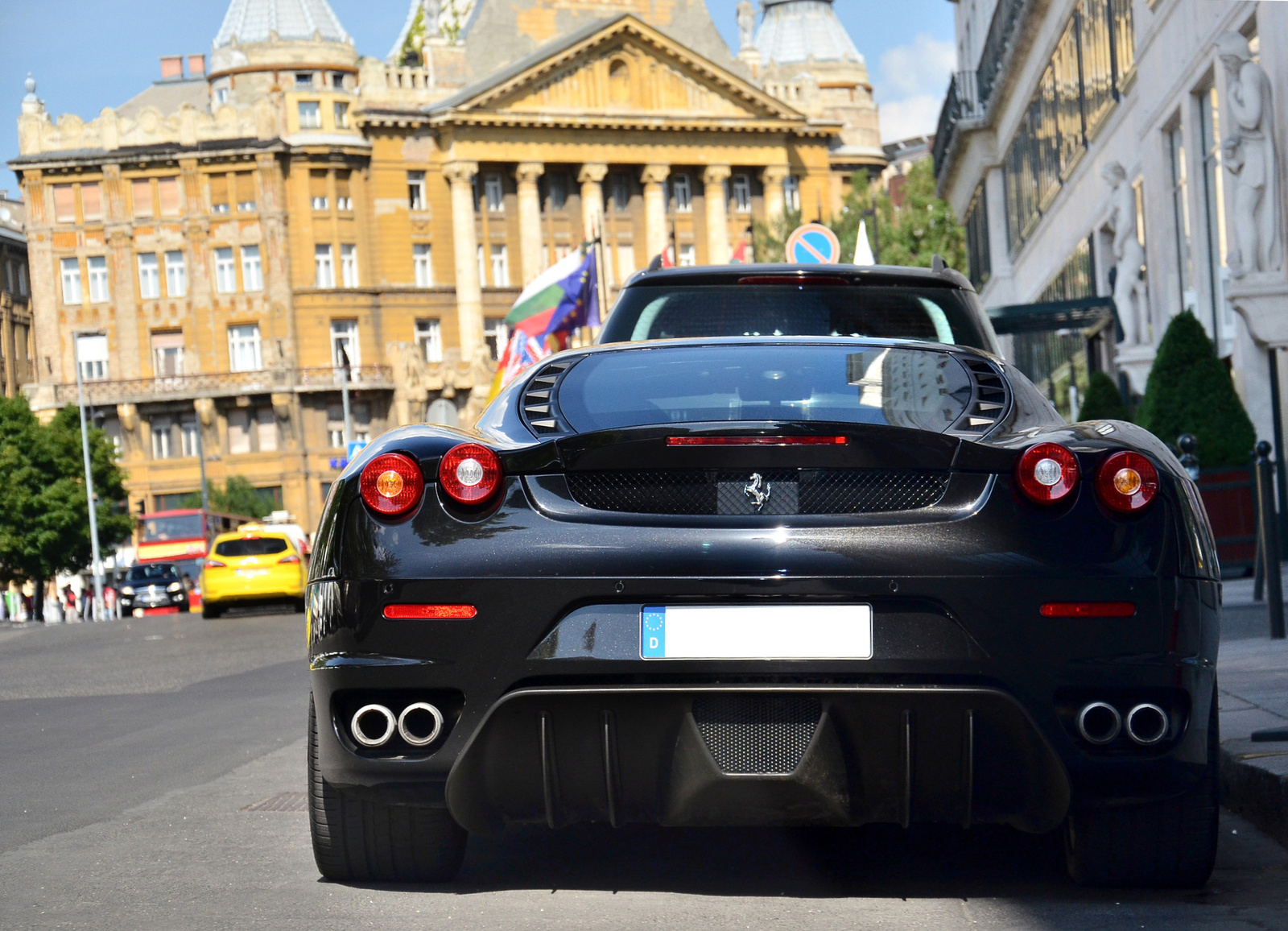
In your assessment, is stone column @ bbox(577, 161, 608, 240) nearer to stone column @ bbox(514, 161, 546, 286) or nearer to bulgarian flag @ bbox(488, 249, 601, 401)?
stone column @ bbox(514, 161, 546, 286)

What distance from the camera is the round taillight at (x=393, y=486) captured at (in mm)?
4328

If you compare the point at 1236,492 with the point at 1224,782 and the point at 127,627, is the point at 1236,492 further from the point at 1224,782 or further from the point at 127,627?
the point at 127,627

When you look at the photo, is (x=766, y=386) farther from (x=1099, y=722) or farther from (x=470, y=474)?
(x=1099, y=722)

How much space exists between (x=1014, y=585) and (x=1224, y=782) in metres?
2.22

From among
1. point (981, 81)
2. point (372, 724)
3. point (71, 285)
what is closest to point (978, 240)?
point (981, 81)

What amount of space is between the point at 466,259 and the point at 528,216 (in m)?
3.91

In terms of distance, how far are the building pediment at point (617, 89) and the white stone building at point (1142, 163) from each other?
152 ft

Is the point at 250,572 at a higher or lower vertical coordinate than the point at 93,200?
lower

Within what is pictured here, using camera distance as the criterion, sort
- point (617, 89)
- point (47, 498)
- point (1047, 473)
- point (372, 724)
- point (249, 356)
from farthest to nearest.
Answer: point (617, 89), point (249, 356), point (47, 498), point (372, 724), point (1047, 473)

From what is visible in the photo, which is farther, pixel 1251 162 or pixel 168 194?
pixel 168 194

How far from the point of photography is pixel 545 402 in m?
4.64

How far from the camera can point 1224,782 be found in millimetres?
5945

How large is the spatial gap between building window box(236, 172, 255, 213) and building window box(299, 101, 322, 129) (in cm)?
370

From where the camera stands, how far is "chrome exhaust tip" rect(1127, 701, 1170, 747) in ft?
13.7
